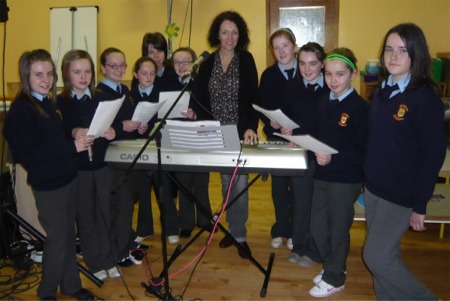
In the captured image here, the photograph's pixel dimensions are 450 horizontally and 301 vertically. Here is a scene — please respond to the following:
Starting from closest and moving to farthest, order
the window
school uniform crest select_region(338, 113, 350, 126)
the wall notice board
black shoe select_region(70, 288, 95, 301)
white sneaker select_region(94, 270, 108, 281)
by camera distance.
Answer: school uniform crest select_region(338, 113, 350, 126), black shoe select_region(70, 288, 95, 301), white sneaker select_region(94, 270, 108, 281), the window, the wall notice board

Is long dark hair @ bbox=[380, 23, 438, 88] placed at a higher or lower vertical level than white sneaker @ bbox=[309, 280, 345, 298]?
higher

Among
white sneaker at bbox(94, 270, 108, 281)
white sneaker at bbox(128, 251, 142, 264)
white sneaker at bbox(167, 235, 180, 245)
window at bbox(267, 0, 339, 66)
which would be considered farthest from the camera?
window at bbox(267, 0, 339, 66)

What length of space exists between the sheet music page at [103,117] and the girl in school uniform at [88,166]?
0.31 ft

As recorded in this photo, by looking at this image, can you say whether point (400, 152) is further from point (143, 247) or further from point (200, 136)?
point (143, 247)

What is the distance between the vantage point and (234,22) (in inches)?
94.7

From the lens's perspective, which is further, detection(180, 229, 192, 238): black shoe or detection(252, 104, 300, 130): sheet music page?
detection(180, 229, 192, 238): black shoe

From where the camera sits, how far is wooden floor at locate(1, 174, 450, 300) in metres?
2.12

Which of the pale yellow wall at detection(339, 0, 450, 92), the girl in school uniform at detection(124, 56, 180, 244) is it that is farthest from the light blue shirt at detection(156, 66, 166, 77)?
the pale yellow wall at detection(339, 0, 450, 92)

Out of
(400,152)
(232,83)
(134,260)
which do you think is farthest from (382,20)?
(134,260)

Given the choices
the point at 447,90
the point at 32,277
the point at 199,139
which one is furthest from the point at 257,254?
the point at 447,90

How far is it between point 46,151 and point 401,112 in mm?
1507

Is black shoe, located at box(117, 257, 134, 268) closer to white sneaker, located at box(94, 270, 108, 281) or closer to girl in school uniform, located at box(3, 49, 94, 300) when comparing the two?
white sneaker, located at box(94, 270, 108, 281)

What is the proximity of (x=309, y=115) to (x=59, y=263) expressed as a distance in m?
1.48

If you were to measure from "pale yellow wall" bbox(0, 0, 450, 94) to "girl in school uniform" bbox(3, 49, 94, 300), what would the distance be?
133 inches
